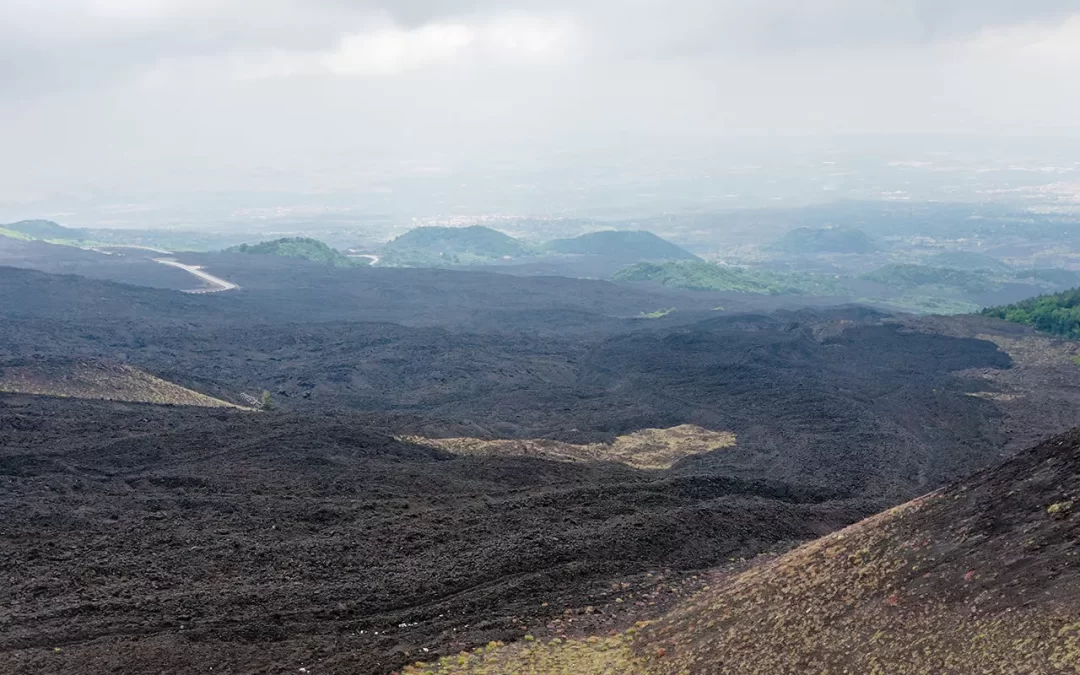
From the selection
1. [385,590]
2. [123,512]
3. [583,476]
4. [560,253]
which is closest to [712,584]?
[385,590]

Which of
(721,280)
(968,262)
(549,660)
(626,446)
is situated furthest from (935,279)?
(549,660)

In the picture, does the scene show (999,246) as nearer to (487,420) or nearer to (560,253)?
(560,253)

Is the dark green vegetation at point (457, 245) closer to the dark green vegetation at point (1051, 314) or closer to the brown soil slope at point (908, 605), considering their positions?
the dark green vegetation at point (1051, 314)

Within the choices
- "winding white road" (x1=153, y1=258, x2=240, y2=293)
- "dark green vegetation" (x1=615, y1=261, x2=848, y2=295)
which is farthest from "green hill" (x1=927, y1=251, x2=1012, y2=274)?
"winding white road" (x1=153, y1=258, x2=240, y2=293)

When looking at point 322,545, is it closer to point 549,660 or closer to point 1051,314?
point 549,660

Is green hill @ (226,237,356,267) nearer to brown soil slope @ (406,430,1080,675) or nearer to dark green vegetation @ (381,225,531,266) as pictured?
dark green vegetation @ (381,225,531,266)

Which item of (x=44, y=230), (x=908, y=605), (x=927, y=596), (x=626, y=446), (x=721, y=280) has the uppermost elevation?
(x=44, y=230)

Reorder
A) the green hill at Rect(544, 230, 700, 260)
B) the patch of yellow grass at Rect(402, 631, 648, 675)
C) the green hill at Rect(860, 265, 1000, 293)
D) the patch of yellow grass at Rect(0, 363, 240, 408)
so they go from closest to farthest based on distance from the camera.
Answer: the patch of yellow grass at Rect(402, 631, 648, 675) → the patch of yellow grass at Rect(0, 363, 240, 408) → the green hill at Rect(860, 265, 1000, 293) → the green hill at Rect(544, 230, 700, 260)
